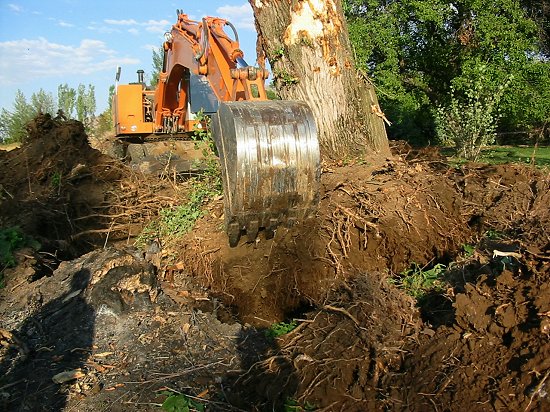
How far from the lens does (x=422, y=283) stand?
5.08 meters

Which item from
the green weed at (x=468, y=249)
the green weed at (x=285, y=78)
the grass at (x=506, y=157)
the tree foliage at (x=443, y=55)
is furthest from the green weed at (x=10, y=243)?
the tree foliage at (x=443, y=55)

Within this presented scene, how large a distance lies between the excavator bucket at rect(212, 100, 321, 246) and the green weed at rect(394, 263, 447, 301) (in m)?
1.07

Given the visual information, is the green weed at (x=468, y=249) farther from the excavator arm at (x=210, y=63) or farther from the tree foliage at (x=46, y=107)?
the tree foliage at (x=46, y=107)

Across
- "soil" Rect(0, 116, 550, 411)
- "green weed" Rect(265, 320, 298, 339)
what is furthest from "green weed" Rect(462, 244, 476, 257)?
"green weed" Rect(265, 320, 298, 339)

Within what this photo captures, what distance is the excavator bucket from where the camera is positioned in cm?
470

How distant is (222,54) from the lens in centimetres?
621

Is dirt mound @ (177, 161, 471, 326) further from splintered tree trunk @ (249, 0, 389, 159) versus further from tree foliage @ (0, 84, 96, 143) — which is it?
tree foliage @ (0, 84, 96, 143)

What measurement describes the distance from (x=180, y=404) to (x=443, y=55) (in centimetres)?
1633

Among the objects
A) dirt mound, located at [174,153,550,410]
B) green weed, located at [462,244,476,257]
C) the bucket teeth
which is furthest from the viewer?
green weed, located at [462,244,476,257]

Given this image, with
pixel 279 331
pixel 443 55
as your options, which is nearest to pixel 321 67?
pixel 279 331

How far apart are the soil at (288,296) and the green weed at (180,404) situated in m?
0.07

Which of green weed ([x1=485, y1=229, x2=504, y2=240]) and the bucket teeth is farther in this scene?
green weed ([x1=485, y1=229, x2=504, y2=240])

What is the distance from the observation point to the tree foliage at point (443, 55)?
49.3 feet

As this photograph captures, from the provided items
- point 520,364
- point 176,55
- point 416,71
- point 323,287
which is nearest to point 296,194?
point 323,287
